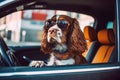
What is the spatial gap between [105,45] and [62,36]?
29.2 inches

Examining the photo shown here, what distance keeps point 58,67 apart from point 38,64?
0.18 metres

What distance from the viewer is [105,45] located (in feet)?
11.5

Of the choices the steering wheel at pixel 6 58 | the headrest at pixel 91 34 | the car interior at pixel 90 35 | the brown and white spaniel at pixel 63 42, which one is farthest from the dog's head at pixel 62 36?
the headrest at pixel 91 34

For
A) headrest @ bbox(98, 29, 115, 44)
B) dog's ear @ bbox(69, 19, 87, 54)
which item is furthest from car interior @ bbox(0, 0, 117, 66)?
dog's ear @ bbox(69, 19, 87, 54)

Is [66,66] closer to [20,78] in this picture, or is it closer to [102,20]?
[20,78]

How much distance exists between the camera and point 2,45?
291 cm

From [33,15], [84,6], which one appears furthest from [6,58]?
[33,15]

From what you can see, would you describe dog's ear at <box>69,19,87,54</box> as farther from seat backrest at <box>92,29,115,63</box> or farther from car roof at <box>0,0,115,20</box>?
car roof at <box>0,0,115,20</box>

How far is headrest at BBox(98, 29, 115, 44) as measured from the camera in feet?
10.3

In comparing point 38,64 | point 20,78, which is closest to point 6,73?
point 20,78

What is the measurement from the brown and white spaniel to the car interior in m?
0.12

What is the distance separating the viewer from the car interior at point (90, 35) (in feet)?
9.64

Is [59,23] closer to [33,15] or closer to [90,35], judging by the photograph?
[90,35]

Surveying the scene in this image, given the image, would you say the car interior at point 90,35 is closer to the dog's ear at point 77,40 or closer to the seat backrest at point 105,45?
the seat backrest at point 105,45
